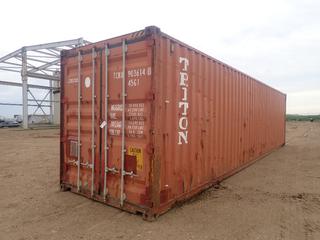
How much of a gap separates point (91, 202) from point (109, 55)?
278 centimetres

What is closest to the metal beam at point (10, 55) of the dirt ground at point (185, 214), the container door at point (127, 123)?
the dirt ground at point (185, 214)

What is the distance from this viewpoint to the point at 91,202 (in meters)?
5.14

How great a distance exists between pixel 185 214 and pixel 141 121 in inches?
68.8

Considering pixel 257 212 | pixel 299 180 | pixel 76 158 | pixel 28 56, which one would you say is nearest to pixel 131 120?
pixel 76 158

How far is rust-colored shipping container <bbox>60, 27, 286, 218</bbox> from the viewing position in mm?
4389

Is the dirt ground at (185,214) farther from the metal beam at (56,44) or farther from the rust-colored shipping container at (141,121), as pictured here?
the metal beam at (56,44)

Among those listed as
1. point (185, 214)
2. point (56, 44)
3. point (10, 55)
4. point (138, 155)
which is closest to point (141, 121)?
point (138, 155)

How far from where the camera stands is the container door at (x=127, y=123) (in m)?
4.41

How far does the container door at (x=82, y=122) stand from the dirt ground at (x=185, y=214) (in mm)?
414

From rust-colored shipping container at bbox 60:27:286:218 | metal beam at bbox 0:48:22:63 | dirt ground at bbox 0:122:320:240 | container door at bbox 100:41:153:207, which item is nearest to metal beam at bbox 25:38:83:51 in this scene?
metal beam at bbox 0:48:22:63

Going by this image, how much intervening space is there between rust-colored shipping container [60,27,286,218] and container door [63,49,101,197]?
0.7 inches

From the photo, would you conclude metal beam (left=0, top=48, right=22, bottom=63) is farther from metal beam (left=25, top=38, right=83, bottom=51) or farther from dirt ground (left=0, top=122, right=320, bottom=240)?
dirt ground (left=0, top=122, right=320, bottom=240)

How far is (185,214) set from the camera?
4586 millimetres

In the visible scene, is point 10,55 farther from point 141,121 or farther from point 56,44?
point 141,121
